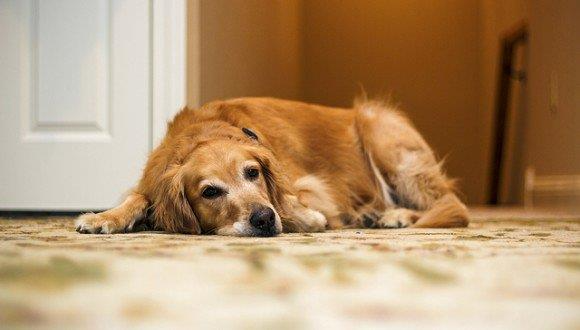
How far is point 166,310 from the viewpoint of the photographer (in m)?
0.89

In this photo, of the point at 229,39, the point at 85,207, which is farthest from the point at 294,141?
the point at 229,39

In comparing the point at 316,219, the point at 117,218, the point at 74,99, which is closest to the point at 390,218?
the point at 316,219

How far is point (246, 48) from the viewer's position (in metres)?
4.31

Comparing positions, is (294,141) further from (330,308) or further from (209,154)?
(330,308)

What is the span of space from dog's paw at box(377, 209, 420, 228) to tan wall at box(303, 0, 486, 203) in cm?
474

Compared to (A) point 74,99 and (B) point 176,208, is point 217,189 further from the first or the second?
(A) point 74,99

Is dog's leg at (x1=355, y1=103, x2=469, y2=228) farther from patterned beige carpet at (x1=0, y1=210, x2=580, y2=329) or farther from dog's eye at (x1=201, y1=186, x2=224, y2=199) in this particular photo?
patterned beige carpet at (x1=0, y1=210, x2=580, y2=329)

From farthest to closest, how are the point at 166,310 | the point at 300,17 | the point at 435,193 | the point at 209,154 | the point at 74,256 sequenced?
the point at 300,17 < the point at 435,193 < the point at 209,154 < the point at 74,256 < the point at 166,310

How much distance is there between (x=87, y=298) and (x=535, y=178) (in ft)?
18.0

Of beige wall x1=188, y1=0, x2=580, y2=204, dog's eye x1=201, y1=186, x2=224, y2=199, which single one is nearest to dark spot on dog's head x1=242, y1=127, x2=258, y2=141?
dog's eye x1=201, y1=186, x2=224, y2=199

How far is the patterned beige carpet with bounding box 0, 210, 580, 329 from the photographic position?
845mm

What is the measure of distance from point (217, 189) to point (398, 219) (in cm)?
88

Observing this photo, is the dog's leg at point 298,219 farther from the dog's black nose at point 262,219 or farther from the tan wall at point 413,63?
the tan wall at point 413,63

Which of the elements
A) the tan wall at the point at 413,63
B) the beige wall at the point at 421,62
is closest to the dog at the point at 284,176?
the beige wall at the point at 421,62
